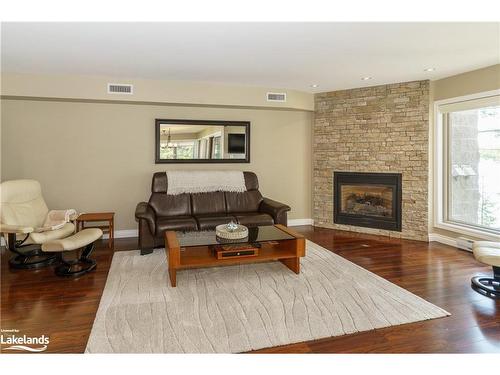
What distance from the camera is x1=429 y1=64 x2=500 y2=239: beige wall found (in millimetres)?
4027

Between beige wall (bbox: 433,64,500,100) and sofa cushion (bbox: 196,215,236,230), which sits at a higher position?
beige wall (bbox: 433,64,500,100)

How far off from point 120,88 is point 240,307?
143 inches

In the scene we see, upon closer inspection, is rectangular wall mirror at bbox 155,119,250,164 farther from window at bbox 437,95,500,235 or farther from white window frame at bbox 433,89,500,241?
window at bbox 437,95,500,235

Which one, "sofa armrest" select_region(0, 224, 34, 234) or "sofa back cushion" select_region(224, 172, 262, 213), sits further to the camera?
"sofa back cushion" select_region(224, 172, 262, 213)

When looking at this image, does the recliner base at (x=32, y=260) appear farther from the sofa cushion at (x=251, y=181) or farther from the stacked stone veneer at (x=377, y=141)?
the stacked stone veneer at (x=377, y=141)

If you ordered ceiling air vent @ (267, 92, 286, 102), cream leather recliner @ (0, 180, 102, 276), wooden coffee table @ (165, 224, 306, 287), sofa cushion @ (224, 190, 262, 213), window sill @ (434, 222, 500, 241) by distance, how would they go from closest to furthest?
wooden coffee table @ (165, 224, 306, 287) → cream leather recliner @ (0, 180, 102, 276) → window sill @ (434, 222, 500, 241) → sofa cushion @ (224, 190, 262, 213) → ceiling air vent @ (267, 92, 286, 102)

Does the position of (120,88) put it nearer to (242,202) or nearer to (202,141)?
(202,141)

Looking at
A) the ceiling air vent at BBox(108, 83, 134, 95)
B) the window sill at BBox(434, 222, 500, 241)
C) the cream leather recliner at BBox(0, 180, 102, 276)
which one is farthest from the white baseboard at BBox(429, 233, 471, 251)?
the ceiling air vent at BBox(108, 83, 134, 95)

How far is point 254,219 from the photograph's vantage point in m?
4.47

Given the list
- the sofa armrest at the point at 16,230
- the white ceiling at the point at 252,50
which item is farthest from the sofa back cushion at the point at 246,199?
the sofa armrest at the point at 16,230

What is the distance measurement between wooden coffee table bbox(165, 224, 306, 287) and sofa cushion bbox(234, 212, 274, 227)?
609 millimetres

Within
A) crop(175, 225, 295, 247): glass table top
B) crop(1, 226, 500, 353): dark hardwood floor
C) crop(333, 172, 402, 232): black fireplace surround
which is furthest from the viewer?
crop(333, 172, 402, 232): black fireplace surround

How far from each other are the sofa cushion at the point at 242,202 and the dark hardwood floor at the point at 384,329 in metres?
1.35

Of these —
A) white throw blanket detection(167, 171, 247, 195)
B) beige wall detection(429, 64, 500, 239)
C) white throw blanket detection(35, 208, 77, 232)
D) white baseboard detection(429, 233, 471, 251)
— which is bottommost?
white baseboard detection(429, 233, 471, 251)
